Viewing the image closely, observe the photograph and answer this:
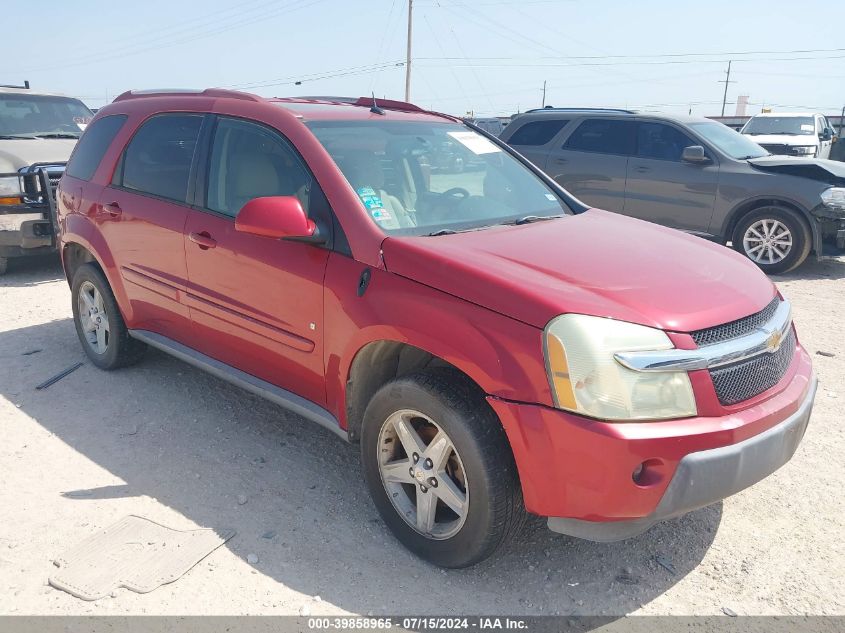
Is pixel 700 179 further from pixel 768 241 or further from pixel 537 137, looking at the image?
pixel 537 137

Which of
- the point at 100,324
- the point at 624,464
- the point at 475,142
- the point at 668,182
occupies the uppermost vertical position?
the point at 475,142

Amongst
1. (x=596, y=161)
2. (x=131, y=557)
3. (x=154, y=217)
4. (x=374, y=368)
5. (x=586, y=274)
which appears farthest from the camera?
(x=596, y=161)

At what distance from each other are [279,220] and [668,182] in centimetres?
660

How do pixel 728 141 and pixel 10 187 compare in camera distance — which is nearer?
pixel 10 187

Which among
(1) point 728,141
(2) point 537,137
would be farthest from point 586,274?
(2) point 537,137

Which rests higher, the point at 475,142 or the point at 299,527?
the point at 475,142

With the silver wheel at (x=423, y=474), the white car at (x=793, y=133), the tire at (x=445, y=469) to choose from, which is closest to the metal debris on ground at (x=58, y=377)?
the tire at (x=445, y=469)

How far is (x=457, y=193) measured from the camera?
11.9 feet

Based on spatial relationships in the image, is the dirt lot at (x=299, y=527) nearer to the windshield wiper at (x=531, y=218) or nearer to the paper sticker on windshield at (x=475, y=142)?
the windshield wiper at (x=531, y=218)

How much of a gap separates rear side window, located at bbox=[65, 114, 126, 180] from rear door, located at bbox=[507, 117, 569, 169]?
577cm

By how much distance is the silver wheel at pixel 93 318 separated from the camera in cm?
488

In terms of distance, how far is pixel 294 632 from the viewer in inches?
101

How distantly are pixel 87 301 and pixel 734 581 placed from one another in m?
4.36

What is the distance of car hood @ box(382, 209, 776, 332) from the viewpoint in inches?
98.7
